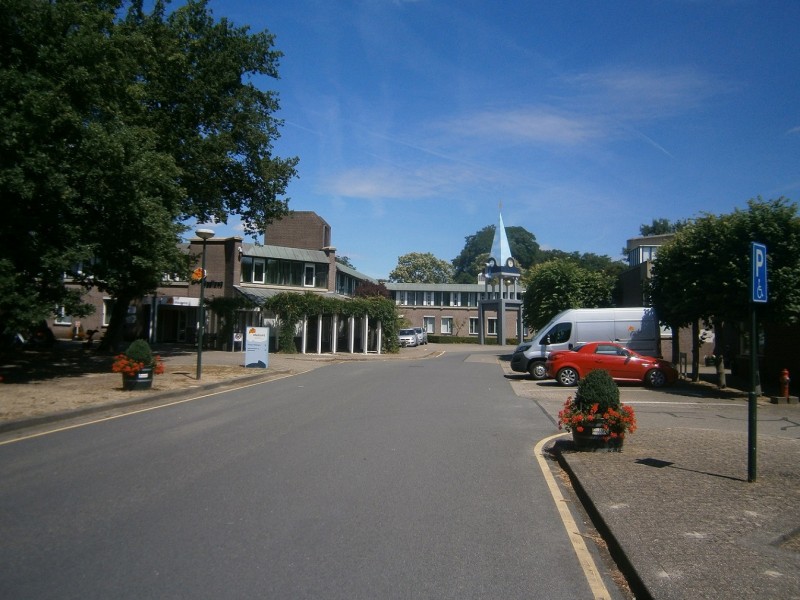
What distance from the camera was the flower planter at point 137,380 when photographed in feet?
54.5

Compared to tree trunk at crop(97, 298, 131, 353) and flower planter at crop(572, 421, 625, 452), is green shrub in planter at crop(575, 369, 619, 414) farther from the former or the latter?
tree trunk at crop(97, 298, 131, 353)

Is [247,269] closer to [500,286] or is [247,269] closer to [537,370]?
[537,370]

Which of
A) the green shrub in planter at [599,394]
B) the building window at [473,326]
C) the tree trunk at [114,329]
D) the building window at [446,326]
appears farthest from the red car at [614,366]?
the building window at [446,326]

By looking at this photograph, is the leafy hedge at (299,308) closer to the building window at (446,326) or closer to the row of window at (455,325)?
the row of window at (455,325)

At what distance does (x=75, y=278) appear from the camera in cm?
2012

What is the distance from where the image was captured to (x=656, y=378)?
2128 cm

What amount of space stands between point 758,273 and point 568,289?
99.1ft

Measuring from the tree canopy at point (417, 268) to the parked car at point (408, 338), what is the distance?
5564 centimetres

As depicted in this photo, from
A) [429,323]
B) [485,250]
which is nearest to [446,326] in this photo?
[429,323]

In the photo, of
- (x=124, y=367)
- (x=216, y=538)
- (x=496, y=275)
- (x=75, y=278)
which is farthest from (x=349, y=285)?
(x=216, y=538)

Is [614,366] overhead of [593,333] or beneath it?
beneath

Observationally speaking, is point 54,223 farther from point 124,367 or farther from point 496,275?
point 496,275

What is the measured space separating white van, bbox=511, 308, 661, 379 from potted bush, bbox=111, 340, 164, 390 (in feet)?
45.3

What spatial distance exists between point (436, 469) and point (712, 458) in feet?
12.4
